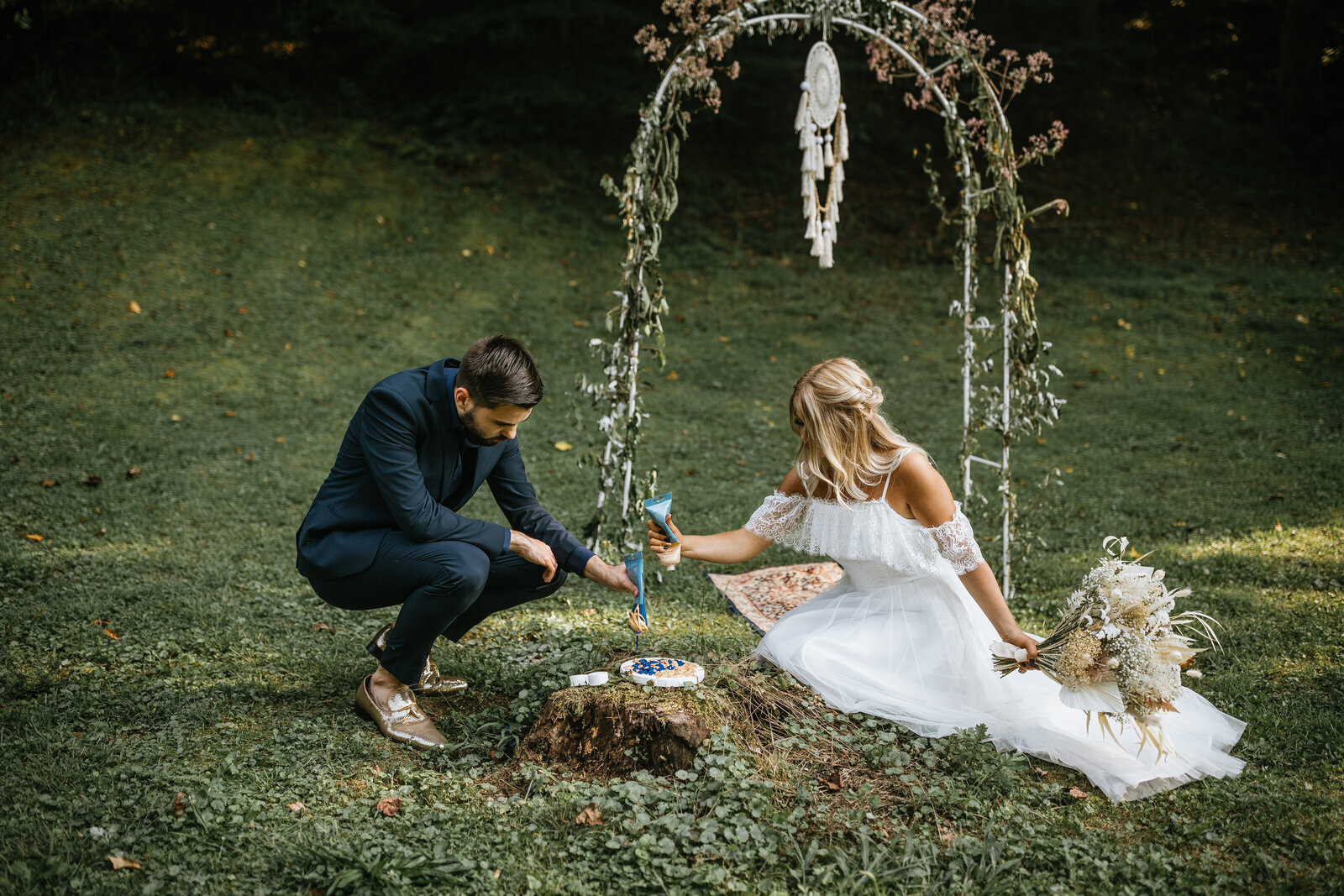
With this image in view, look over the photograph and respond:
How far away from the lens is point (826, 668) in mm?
3480

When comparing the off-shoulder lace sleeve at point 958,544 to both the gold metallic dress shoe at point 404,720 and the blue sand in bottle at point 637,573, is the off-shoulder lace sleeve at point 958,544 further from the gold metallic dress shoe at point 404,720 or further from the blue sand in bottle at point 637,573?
the gold metallic dress shoe at point 404,720

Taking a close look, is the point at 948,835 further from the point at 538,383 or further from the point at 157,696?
the point at 157,696

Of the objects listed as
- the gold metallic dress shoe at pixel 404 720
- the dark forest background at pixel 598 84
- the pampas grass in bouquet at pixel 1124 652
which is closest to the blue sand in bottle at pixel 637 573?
the gold metallic dress shoe at pixel 404 720

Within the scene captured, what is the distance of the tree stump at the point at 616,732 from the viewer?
309 cm

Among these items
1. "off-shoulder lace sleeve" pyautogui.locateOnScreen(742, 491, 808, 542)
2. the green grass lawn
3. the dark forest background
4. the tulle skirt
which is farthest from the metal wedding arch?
the dark forest background

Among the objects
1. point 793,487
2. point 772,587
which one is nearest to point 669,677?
point 793,487

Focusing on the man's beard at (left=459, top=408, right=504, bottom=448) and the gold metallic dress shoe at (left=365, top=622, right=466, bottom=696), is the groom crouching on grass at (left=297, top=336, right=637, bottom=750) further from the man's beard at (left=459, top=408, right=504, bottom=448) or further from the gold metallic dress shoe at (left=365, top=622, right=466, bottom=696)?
the gold metallic dress shoe at (left=365, top=622, right=466, bottom=696)

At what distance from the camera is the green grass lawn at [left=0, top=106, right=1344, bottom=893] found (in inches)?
109

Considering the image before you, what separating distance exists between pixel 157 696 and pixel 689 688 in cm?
213

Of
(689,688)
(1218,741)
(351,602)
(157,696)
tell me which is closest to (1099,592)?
(1218,741)

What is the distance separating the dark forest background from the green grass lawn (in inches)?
33.9

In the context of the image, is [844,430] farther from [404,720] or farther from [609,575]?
[404,720]

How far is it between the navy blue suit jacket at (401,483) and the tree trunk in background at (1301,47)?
56.4ft

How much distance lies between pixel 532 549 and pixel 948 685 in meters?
1.61
